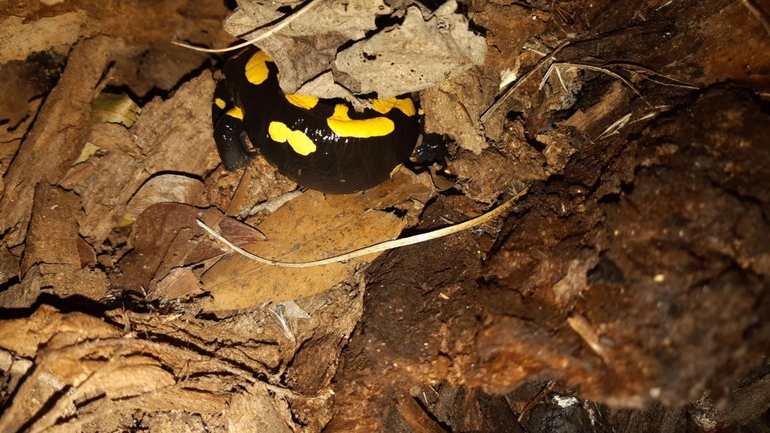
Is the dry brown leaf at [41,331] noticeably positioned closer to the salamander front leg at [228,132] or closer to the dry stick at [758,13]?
the salamander front leg at [228,132]

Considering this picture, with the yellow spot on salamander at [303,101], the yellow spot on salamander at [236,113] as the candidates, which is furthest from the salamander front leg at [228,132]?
the yellow spot on salamander at [303,101]

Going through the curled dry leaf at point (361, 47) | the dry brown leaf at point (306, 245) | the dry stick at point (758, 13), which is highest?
the curled dry leaf at point (361, 47)

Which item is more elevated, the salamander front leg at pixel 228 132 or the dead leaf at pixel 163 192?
the salamander front leg at pixel 228 132

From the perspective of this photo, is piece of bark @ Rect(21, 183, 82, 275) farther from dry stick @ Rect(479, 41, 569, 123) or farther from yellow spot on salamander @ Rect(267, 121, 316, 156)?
dry stick @ Rect(479, 41, 569, 123)

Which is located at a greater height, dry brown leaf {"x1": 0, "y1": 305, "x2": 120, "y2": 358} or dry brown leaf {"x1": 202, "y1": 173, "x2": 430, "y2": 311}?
dry brown leaf {"x1": 0, "y1": 305, "x2": 120, "y2": 358}

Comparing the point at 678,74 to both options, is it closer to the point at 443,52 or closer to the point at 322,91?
the point at 443,52

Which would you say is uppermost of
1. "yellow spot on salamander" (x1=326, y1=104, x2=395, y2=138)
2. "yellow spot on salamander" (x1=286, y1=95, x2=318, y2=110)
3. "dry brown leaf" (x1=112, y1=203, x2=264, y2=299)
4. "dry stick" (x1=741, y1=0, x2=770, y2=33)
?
"dry stick" (x1=741, y1=0, x2=770, y2=33)

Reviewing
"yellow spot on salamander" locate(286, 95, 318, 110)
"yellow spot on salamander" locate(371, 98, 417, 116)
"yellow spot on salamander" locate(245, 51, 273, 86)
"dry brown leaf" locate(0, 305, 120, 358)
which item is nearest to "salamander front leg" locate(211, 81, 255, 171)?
"yellow spot on salamander" locate(245, 51, 273, 86)

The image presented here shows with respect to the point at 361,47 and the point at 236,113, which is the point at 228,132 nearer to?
the point at 236,113
